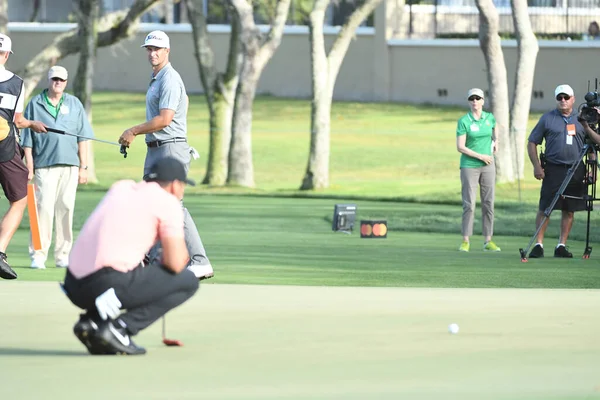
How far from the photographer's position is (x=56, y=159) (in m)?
14.7

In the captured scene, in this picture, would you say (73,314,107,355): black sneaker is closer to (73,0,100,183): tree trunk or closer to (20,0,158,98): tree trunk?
(73,0,100,183): tree trunk

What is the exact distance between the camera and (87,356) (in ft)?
29.5

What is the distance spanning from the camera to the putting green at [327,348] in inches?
314

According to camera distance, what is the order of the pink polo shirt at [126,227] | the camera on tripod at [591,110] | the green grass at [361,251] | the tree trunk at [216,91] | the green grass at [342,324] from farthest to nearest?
Answer: the tree trunk at [216,91], the camera on tripod at [591,110], the green grass at [361,251], the pink polo shirt at [126,227], the green grass at [342,324]

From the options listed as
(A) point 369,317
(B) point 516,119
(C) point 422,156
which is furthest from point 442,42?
(A) point 369,317

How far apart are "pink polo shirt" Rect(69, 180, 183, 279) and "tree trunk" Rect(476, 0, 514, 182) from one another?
21332 millimetres

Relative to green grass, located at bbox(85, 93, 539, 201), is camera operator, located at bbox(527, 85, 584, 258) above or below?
above

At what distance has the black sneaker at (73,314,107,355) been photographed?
8.84 meters

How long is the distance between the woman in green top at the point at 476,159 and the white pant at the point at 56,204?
476 centimetres

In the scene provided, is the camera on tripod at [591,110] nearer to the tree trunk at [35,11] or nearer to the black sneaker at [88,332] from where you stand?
the black sneaker at [88,332]

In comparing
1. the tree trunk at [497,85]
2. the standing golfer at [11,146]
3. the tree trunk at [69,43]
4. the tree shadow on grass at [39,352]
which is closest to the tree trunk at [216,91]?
the tree trunk at [69,43]

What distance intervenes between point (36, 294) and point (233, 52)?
21.1m

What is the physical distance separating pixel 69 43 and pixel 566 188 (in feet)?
62.9

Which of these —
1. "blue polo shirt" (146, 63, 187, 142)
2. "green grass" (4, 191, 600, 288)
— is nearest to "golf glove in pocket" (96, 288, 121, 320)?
"blue polo shirt" (146, 63, 187, 142)
